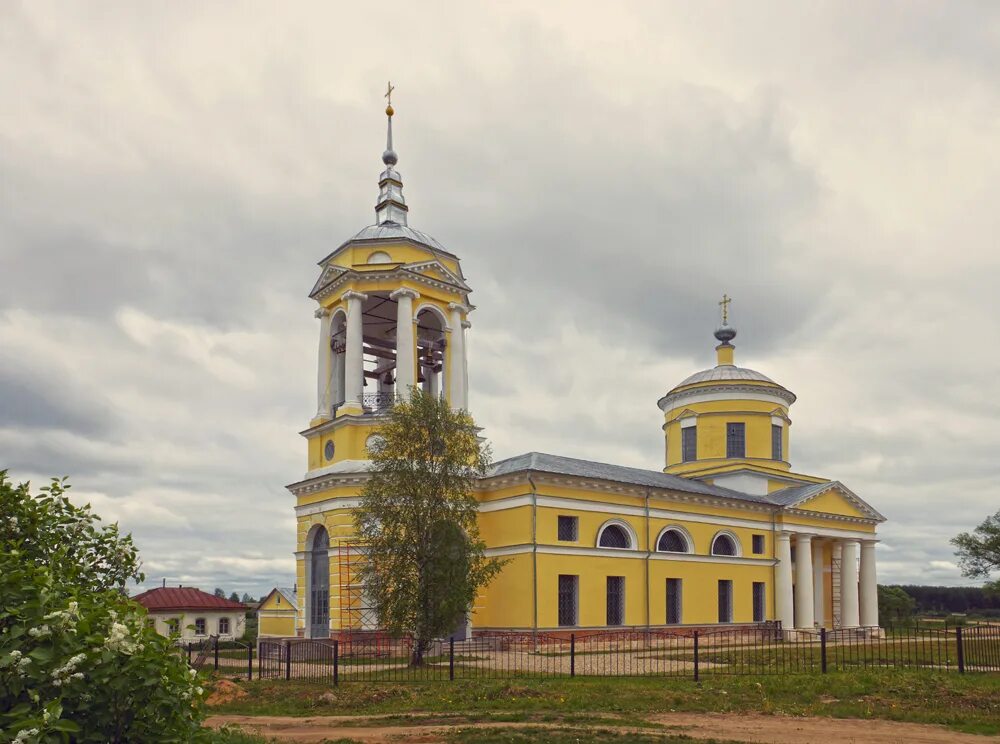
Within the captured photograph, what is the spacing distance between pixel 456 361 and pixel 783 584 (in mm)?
17755

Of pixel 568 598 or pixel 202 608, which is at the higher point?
pixel 568 598

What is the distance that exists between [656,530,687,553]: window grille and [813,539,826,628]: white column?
1092 centimetres

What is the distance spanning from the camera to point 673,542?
34.6 meters

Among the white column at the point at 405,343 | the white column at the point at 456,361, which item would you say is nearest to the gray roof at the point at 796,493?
the white column at the point at 456,361

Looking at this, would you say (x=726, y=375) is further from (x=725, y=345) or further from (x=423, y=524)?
(x=423, y=524)

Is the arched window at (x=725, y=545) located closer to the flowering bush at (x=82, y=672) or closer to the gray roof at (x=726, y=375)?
the gray roof at (x=726, y=375)

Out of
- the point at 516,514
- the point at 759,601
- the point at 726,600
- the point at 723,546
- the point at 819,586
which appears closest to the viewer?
the point at 516,514

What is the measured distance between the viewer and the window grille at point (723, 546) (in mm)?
36406

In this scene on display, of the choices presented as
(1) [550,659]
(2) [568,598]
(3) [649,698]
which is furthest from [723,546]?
(3) [649,698]

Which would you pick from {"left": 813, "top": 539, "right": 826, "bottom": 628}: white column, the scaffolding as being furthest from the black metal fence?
{"left": 813, "top": 539, "right": 826, "bottom": 628}: white column

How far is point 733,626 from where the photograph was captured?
3594 cm

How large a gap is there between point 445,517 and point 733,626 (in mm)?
17436

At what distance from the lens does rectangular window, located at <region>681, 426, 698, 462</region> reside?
1767 inches

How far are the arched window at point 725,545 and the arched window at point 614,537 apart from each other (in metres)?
5.59
